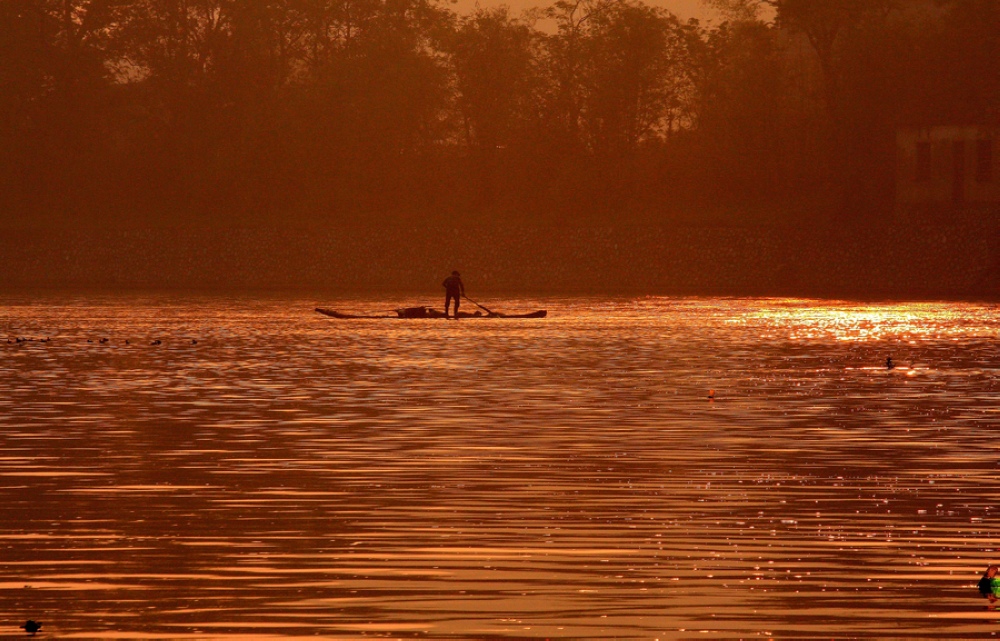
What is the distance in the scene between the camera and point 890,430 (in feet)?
72.1

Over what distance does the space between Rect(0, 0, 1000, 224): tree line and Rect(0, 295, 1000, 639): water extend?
228ft

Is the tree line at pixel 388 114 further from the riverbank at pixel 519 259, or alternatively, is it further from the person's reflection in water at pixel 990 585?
the person's reflection in water at pixel 990 585

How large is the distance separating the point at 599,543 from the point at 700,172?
9224 cm

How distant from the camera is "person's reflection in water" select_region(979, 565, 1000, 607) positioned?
452 inches

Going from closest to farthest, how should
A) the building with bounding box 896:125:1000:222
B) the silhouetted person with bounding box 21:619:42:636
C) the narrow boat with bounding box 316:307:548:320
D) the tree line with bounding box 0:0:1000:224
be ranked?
the silhouetted person with bounding box 21:619:42:636 → the narrow boat with bounding box 316:307:548:320 → the building with bounding box 896:125:1000:222 → the tree line with bounding box 0:0:1000:224

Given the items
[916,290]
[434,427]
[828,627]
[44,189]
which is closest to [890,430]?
[434,427]

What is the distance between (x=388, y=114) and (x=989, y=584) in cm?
9591

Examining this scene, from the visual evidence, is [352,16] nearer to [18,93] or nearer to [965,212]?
[18,93]


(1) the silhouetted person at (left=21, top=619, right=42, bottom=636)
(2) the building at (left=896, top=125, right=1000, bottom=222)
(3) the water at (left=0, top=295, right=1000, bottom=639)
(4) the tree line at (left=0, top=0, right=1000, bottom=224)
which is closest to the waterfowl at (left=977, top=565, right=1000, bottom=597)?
(3) the water at (left=0, top=295, right=1000, bottom=639)

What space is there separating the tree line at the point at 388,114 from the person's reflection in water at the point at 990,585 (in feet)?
288

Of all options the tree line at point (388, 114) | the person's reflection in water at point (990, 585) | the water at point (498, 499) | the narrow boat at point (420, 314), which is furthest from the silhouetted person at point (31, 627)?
the tree line at point (388, 114)

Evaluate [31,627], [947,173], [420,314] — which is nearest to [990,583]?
[31,627]

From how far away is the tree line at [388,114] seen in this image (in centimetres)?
10369

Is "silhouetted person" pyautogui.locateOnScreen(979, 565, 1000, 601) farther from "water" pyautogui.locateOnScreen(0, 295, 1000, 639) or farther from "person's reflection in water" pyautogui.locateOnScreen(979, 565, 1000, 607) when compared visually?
"water" pyautogui.locateOnScreen(0, 295, 1000, 639)
